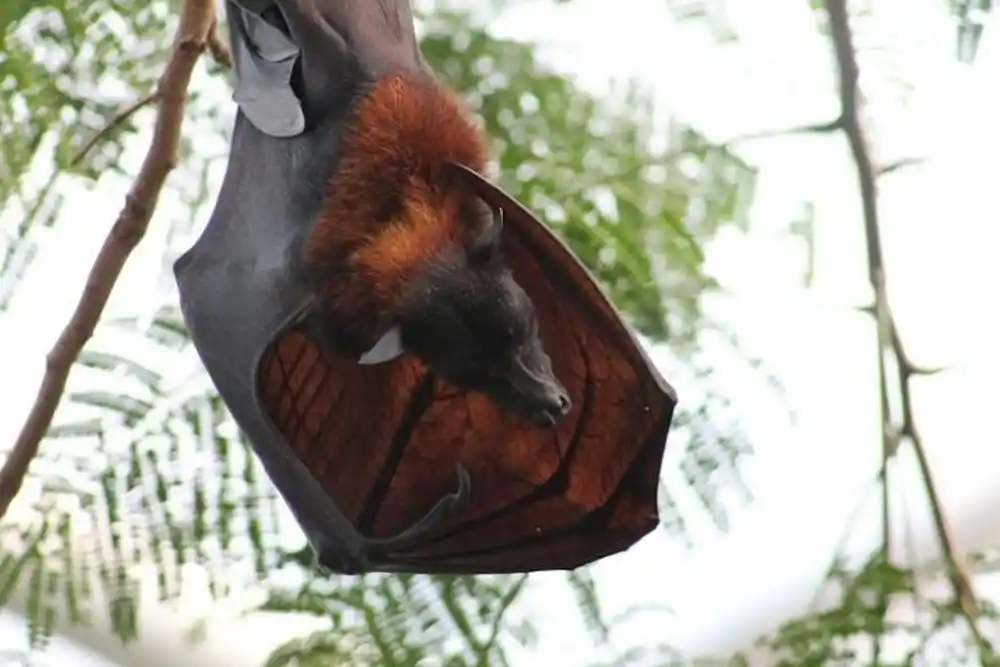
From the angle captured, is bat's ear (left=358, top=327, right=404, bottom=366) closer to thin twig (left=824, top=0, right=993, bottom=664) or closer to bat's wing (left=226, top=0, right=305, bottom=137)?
bat's wing (left=226, top=0, right=305, bottom=137)

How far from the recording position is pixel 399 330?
1.27ft

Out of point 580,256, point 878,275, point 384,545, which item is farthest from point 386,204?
point 878,275

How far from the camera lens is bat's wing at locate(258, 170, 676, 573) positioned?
44cm

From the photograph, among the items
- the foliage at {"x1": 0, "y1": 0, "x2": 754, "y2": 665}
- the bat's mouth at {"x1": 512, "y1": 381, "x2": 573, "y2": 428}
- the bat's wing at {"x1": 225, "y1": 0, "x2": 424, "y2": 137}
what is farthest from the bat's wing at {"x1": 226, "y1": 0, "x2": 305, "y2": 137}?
the foliage at {"x1": 0, "y1": 0, "x2": 754, "y2": 665}

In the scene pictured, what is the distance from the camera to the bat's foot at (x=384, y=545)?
1.40 ft

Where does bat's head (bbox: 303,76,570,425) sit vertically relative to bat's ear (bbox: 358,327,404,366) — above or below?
above

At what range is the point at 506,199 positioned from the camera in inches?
15.3

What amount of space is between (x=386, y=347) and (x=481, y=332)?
0.03 metres

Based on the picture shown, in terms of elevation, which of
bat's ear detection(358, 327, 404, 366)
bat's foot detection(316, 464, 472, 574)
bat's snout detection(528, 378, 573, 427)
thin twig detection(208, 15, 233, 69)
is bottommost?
bat's foot detection(316, 464, 472, 574)

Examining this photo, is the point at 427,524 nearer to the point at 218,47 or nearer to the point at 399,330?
the point at 399,330

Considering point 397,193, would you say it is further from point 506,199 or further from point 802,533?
point 802,533

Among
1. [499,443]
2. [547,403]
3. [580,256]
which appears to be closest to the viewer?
[547,403]

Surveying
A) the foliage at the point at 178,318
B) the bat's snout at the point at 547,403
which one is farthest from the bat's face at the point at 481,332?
the foliage at the point at 178,318

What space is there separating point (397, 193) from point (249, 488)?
0.37 metres
